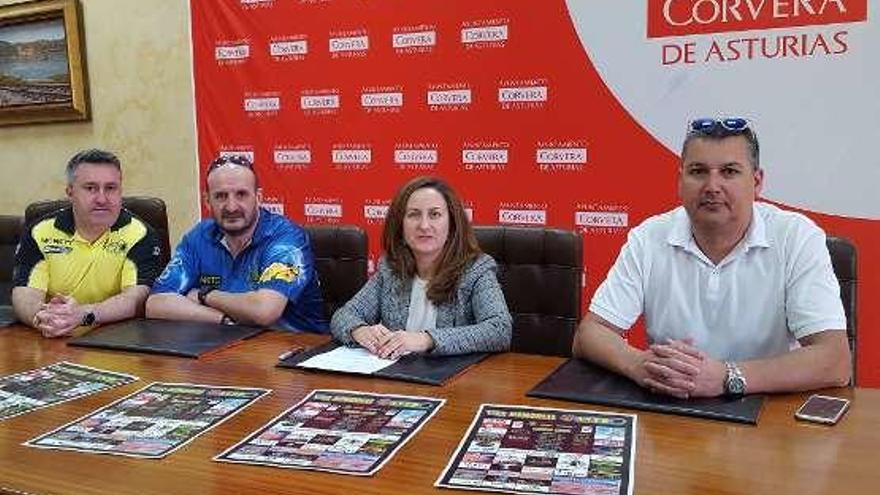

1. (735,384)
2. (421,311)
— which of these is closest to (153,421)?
(421,311)

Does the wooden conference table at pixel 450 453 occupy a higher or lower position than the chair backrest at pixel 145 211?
lower

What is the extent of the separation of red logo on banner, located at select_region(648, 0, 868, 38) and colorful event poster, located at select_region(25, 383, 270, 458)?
2.25 metres

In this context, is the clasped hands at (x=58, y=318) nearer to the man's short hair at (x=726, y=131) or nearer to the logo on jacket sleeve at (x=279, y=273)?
the logo on jacket sleeve at (x=279, y=273)

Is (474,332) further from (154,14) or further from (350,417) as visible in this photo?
(154,14)

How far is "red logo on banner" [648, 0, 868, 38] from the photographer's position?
278cm

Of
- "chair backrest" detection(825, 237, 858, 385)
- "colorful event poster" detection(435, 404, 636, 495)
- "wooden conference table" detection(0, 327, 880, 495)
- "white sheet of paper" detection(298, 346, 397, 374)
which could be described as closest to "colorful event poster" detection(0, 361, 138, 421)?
"wooden conference table" detection(0, 327, 880, 495)

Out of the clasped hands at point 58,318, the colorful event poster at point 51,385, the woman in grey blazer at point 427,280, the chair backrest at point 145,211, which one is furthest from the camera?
the chair backrest at point 145,211

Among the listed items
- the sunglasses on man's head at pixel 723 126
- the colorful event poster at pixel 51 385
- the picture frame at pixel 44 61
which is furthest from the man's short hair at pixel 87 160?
the sunglasses on man's head at pixel 723 126

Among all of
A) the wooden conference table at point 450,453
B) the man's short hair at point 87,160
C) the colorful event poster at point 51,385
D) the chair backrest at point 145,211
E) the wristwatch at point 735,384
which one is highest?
the man's short hair at point 87,160

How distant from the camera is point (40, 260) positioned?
2.70 metres

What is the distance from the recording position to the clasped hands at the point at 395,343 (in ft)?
6.14

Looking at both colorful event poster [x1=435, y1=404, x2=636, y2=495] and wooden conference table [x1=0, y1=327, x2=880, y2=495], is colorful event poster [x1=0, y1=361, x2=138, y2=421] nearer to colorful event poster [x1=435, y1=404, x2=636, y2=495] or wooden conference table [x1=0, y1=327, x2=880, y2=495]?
wooden conference table [x1=0, y1=327, x2=880, y2=495]

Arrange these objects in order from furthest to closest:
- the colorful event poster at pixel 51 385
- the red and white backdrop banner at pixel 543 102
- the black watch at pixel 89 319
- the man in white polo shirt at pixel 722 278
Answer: the red and white backdrop banner at pixel 543 102, the black watch at pixel 89 319, the man in white polo shirt at pixel 722 278, the colorful event poster at pixel 51 385

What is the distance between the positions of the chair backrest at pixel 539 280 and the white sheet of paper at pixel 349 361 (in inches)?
26.1
